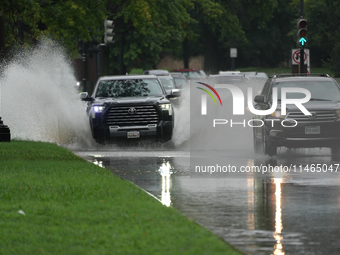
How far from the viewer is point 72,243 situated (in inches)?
329

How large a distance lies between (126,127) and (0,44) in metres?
4.88

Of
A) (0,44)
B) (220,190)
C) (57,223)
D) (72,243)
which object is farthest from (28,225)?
(0,44)

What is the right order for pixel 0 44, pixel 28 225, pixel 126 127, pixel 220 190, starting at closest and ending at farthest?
pixel 28 225 → pixel 220 190 → pixel 0 44 → pixel 126 127

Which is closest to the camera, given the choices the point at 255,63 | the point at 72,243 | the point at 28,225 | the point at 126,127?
the point at 72,243

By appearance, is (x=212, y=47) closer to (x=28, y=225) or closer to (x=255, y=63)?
(x=255, y=63)

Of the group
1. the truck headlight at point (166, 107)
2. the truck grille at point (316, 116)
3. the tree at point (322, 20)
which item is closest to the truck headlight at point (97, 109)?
the truck headlight at point (166, 107)

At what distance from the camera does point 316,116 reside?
60.3 ft

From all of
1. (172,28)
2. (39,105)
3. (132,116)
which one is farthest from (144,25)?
(132,116)

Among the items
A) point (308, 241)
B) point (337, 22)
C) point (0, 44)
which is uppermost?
point (337, 22)

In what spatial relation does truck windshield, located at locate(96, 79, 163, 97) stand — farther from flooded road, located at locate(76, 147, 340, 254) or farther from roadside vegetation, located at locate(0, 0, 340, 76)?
flooded road, located at locate(76, 147, 340, 254)

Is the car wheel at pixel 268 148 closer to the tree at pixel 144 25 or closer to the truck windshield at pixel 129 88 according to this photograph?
the truck windshield at pixel 129 88

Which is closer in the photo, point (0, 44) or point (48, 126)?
point (0, 44)

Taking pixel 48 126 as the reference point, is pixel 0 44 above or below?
above

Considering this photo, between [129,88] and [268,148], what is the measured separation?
560 centimetres
